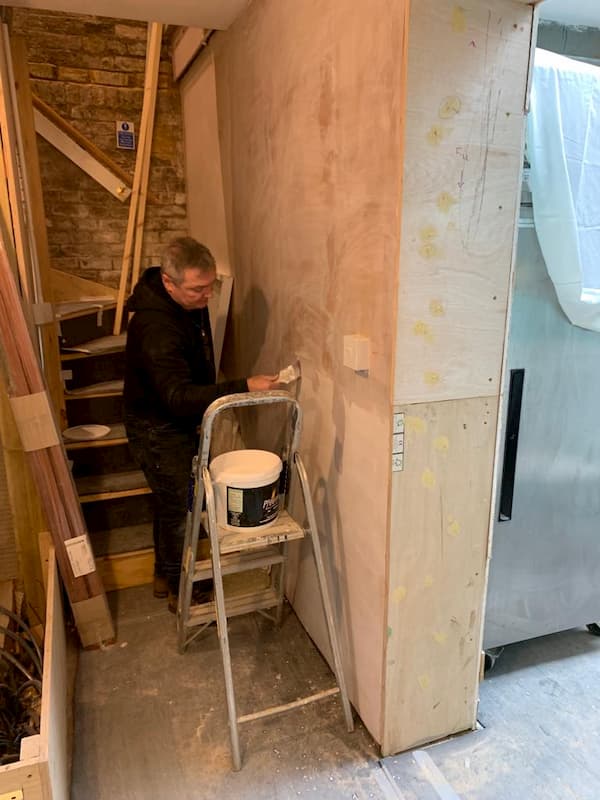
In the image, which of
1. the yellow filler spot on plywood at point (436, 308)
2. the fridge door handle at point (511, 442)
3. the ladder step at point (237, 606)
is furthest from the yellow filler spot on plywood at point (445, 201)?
the ladder step at point (237, 606)

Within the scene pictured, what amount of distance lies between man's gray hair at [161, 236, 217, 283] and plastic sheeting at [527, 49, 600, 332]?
1121 millimetres

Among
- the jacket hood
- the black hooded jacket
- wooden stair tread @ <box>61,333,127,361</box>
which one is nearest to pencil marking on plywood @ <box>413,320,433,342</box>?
the black hooded jacket

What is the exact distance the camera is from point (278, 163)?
6.98 feet

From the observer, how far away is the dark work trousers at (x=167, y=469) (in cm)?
228

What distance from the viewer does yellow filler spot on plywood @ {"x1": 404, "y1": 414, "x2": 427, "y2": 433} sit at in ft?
4.94

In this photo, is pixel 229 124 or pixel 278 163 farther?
pixel 229 124

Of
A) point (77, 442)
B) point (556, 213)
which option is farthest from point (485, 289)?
point (77, 442)

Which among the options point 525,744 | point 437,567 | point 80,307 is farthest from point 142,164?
point 525,744

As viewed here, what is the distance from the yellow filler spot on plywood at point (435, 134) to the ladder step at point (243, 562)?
4.77 ft

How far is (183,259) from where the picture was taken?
2047 millimetres

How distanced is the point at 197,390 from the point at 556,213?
1.28 m

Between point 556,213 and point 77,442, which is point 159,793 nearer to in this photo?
point 77,442

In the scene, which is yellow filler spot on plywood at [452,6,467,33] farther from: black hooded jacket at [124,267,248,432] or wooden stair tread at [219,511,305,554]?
wooden stair tread at [219,511,305,554]

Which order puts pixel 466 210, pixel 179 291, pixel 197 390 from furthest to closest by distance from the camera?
pixel 179 291 < pixel 197 390 < pixel 466 210
